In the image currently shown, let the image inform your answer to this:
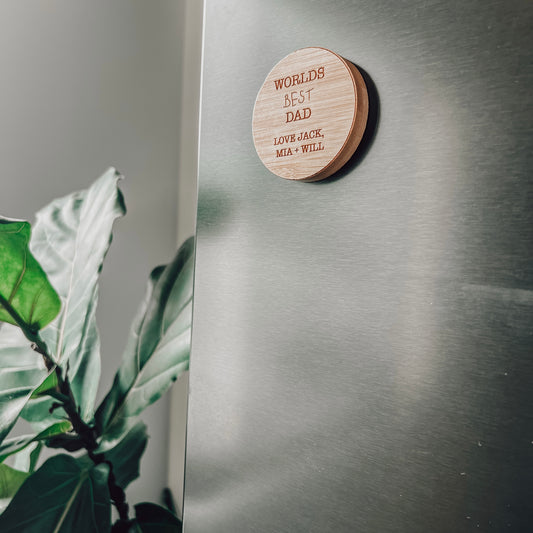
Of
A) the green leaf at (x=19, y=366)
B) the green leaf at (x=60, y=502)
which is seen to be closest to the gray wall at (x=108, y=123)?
the green leaf at (x=19, y=366)

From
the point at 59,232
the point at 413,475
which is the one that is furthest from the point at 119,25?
the point at 413,475

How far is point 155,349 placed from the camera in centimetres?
66

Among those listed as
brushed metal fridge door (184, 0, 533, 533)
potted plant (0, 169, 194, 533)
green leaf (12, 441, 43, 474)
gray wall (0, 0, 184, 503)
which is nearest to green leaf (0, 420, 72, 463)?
potted plant (0, 169, 194, 533)

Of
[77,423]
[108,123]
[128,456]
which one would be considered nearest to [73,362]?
[77,423]

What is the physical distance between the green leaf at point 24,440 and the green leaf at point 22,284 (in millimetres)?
131

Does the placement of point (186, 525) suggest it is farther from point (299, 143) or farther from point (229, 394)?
point (299, 143)

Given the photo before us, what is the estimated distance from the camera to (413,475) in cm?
28

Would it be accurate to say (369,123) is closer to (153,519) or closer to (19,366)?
(19,366)

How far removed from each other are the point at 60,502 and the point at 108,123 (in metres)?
0.73

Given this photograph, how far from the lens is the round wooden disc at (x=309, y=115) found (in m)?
0.29

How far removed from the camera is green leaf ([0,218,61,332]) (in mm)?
528

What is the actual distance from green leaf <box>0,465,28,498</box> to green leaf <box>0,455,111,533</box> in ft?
0.33

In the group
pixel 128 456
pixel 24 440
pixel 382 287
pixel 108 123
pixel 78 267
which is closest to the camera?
pixel 382 287

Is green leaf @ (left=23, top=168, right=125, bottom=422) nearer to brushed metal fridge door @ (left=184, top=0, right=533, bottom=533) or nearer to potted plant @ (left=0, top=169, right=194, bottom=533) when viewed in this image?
potted plant @ (left=0, top=169, right=194, bottom=533)
